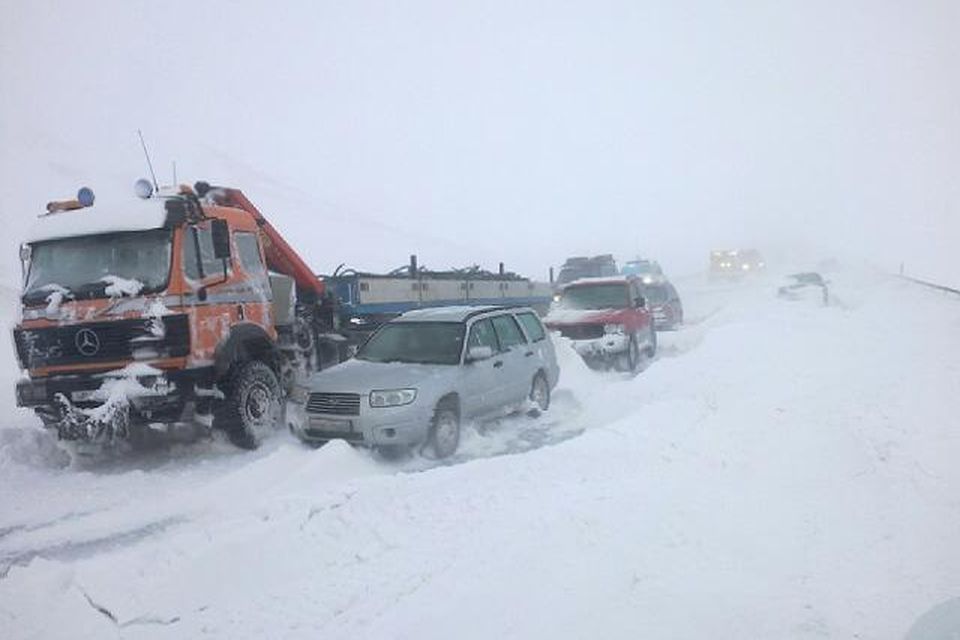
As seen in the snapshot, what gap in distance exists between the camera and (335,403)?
7.27m

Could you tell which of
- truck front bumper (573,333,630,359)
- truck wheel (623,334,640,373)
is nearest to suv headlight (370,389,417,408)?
truck front bumper (573,333,630,359)

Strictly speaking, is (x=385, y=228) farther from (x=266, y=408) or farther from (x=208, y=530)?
(x=208, y=530)

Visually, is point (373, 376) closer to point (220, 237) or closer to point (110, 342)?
point (220, 237)

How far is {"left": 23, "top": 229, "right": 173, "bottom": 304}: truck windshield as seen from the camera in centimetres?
714

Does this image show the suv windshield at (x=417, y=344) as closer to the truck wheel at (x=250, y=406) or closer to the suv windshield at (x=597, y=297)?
the truck wheel at (x=250, y=406)

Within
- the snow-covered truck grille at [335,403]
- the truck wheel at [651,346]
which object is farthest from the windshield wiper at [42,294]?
the truck wheel at [651,346]

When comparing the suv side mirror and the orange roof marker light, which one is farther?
the suv side mirror

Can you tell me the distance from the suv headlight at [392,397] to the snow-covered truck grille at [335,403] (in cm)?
19

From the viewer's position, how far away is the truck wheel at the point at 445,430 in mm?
7387

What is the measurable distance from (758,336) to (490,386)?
25.6ft

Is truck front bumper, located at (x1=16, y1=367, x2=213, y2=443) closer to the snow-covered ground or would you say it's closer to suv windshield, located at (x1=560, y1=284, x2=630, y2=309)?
the snow-covered ground

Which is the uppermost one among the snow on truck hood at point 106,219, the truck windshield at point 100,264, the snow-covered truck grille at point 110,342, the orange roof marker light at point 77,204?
the orange roof marker light at point 77,204

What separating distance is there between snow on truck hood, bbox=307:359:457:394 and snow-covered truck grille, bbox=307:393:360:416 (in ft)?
0.19

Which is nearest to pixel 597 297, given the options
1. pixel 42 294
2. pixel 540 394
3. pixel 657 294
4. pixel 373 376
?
pixel 540 394
